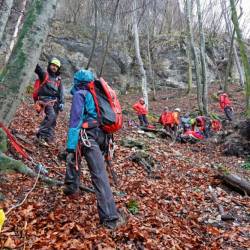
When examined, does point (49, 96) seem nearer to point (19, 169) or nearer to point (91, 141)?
point (19, 169)

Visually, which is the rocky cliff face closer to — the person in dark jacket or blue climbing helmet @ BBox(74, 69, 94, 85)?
the person in dark jacket

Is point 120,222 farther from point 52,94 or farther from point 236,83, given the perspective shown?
point 236,83

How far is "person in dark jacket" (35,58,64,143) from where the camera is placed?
7836 mm

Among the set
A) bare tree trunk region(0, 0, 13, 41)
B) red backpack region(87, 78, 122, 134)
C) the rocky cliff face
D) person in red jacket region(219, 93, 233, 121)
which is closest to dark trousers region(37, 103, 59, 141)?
bare tree trunk region(0, 0, 13, 41)

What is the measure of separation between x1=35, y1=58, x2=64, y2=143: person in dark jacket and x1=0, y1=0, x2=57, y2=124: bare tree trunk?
9.04 feet

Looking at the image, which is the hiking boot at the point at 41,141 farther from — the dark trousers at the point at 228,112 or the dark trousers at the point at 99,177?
the dark trousers at the point at 228,112

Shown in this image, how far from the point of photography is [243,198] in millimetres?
6883

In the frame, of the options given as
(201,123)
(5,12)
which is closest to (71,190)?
(5,12)

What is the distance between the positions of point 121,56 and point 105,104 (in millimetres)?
27518

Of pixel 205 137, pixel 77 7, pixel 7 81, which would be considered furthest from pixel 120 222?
pixel 77 7

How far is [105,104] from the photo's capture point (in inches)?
184

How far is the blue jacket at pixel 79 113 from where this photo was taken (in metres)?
4.49

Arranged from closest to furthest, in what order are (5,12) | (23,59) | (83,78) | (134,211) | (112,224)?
(112,224) < (83,78) < (23,59) < (134,211) < (5,12)

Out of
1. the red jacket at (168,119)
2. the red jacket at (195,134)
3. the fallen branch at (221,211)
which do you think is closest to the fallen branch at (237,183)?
the fallen branch at (221,211)
